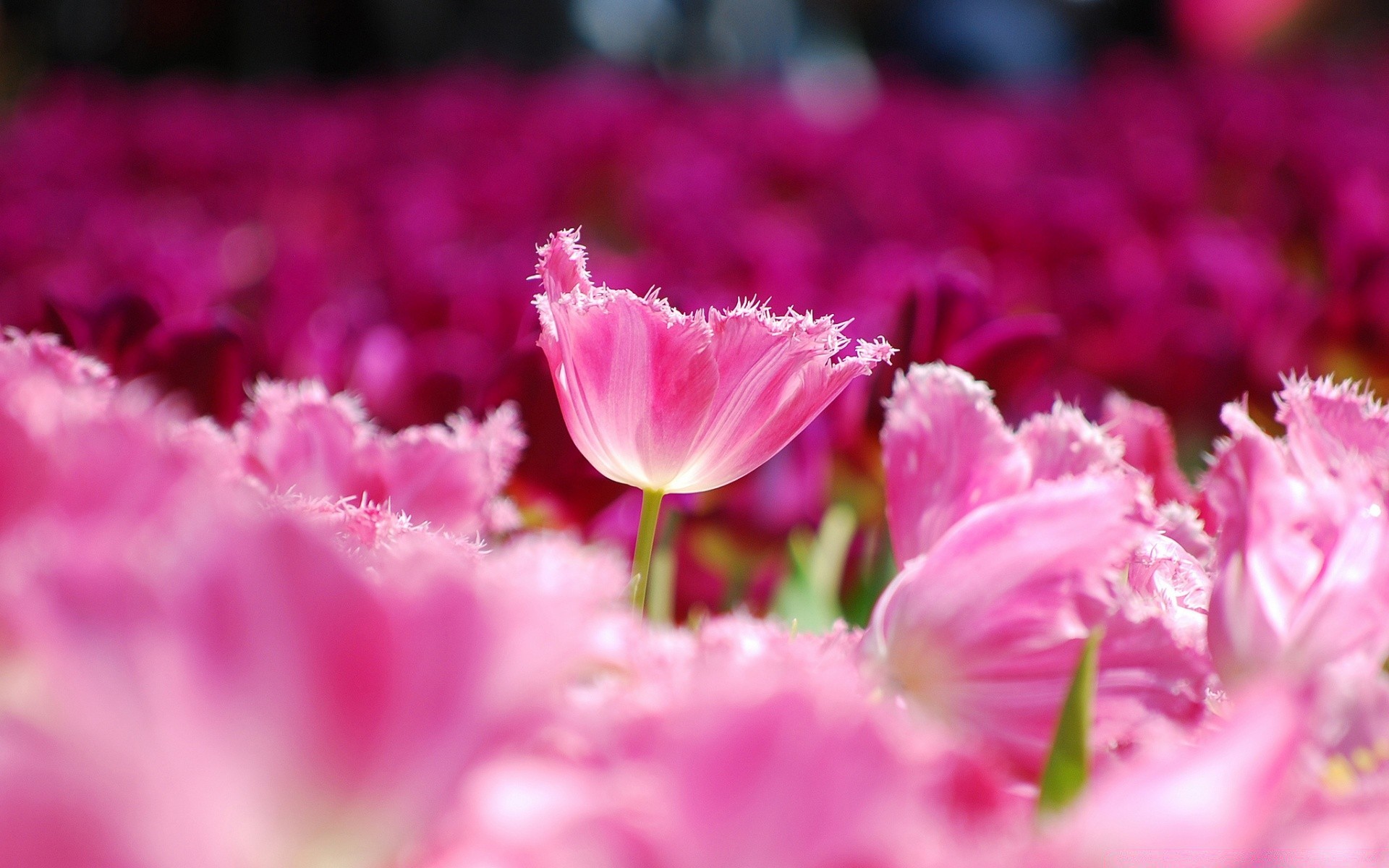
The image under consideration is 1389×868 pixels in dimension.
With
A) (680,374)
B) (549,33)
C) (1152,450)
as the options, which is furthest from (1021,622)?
(549,33)

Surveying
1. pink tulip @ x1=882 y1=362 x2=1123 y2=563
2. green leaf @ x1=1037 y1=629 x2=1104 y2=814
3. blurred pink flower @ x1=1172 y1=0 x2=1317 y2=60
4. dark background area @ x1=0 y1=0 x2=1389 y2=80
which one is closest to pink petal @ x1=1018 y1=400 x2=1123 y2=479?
pink tulip @ x1=882 y1=362 x2=1123 y2=563

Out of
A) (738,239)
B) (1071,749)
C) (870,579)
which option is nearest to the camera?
(1071,749)

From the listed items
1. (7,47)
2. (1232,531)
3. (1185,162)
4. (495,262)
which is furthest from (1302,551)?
(7,47)

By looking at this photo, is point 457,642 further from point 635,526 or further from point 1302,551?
point 635,526

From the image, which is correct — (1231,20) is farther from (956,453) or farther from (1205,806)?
(1205,806)

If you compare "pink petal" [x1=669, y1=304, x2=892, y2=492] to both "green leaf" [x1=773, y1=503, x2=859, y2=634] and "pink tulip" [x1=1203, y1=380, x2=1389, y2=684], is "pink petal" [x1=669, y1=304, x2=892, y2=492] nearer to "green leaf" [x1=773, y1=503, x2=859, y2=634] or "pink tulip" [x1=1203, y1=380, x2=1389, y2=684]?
"pink tulip" [x1=1203, y1=380, x2=1389, y2=684]

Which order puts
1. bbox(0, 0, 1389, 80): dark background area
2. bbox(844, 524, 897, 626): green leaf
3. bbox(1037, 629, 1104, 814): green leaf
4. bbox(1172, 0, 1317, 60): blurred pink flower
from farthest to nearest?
bbox(1172, 0, 1317, 60): blurred pink flower, bbox(0, 0, 1389, 80): dark background area, bbox(844, 524, 897, 626): green leaf, bbox(1037, 629, 1104, 814): green leaf

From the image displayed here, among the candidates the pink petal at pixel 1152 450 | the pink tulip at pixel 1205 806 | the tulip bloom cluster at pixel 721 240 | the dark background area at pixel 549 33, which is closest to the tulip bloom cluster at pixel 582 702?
the pink tulip at pixel 1205 806
